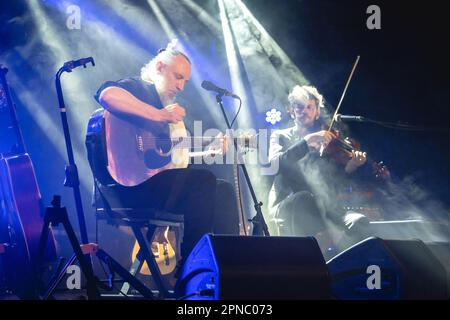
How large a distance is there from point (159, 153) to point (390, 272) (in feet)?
5.48

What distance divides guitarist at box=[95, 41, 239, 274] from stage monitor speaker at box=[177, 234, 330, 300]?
1.38 feet

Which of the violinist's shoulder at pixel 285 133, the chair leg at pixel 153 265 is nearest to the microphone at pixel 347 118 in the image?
the violinist's shoulder at pixel 285 133

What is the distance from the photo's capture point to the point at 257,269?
7.06ft

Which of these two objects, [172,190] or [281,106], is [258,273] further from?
[281,106]

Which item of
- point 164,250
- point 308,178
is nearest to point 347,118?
point 308,178

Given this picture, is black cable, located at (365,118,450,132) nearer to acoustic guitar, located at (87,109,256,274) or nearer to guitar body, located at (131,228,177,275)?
acoustic guitar, located at (87,109,256,274)

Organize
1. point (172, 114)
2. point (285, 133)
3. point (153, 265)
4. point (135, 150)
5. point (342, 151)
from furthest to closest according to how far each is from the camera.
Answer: point (285, 133), point (342, 151), point (135, 150), point (172, 114), point (153, 265)

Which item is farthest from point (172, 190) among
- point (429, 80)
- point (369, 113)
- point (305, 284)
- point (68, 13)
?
point (429, 80)

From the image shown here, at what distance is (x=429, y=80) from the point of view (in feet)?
18.6

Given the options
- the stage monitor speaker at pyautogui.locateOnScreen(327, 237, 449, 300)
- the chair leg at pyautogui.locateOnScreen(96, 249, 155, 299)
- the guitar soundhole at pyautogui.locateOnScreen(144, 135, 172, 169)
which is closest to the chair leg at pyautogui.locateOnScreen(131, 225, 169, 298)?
the chair leg at pyautogui.locateOnScreen(96, 249, 155, 299)

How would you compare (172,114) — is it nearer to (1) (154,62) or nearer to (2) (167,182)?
(2) (167,182)

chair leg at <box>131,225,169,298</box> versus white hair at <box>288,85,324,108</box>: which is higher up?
white hair at <box>288,85,324,108</box>

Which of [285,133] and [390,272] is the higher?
[285,133]

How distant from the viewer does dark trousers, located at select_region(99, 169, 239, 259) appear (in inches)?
107
